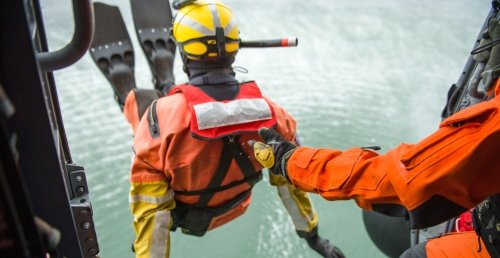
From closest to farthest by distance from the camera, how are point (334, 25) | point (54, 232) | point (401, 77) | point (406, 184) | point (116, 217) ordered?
point (54, 232)
point (406, 184)
point (116, 217)
point (401, 77)
point (334, 25)

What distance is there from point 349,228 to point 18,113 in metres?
2.42

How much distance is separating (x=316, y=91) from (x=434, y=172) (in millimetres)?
3415

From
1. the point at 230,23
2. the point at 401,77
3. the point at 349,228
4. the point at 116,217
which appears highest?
the point at 230,23

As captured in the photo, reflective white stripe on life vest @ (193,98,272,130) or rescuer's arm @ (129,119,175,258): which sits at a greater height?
reflective white stripe on life vest @ (193,98,272,130)

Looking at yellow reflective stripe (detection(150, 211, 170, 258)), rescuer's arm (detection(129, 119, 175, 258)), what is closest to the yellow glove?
rescuer's arm (detection(129, 119, 175, 258))

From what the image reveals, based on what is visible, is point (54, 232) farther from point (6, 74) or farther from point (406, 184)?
point (406, 184)

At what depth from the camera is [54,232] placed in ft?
1.86

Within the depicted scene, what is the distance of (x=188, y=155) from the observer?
1.49 metres

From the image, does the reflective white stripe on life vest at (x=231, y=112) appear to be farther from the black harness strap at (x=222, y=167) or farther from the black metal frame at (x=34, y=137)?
the black metal frame at (x=34, y=137)

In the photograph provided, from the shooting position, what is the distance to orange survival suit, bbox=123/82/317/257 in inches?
57.7

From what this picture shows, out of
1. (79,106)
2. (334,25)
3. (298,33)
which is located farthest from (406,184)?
(334,25)

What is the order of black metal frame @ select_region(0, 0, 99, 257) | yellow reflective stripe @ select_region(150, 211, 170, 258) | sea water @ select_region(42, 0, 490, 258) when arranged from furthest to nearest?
sea water @ select_region(42, 0, 490, 258)
yellow reflective stripe @ select_region(150, 211, 170, 258)
black metal frame @ select_region(0, 0, 99, 257)

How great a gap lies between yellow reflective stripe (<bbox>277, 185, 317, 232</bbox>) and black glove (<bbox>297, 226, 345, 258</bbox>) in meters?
0.04

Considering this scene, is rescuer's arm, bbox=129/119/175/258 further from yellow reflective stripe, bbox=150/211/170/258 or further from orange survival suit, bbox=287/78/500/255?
orange survival suit, bbox=287/78/500/255
